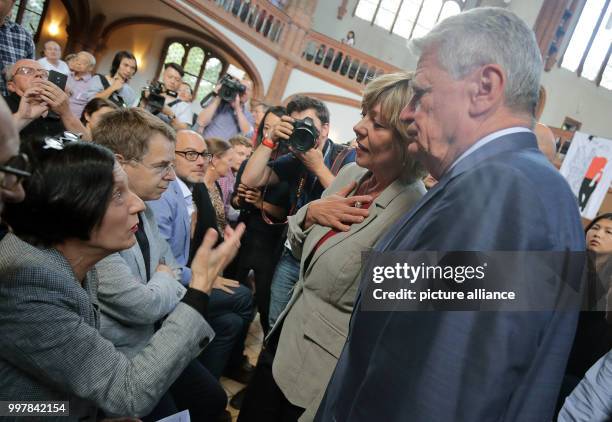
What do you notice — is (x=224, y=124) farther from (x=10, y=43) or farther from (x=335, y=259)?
(x=335, y=259)

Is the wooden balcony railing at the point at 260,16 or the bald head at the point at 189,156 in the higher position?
the wooden balcony railing at the point at 260,16

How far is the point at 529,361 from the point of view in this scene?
62cm

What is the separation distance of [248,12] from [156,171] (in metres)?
9.37

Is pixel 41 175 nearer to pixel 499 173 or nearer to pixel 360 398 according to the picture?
pixel 360 398

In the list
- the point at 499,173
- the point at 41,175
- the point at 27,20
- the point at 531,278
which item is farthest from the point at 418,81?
the point at 27,20

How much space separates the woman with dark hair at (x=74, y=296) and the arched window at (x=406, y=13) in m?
15.0

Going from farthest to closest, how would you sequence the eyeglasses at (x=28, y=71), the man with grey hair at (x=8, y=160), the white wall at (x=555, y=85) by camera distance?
1. the white wall at (x=555, y=85)
2. the eyeglasses at (x=28, y=71)
3. the man with grey hair at (x=8, y=160)

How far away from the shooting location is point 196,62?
39.0ft

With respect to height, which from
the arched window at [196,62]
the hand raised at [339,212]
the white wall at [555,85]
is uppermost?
the white wall at [555,85]

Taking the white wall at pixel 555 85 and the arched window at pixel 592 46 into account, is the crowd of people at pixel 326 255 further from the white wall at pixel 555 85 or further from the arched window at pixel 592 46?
the arched window at pixel 592 46

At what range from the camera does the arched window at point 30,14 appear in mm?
9352

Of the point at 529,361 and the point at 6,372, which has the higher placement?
the point at 529,361

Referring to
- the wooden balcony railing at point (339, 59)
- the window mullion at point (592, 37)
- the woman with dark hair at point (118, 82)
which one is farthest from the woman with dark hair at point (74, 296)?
the window mullion at point (592, 37)

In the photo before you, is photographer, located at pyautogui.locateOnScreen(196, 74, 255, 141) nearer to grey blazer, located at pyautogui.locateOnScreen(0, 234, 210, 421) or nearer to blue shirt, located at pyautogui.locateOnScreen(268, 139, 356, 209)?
blue shirt, located at pyautogui.locateOnScreen(268, 139, 356, 209)
